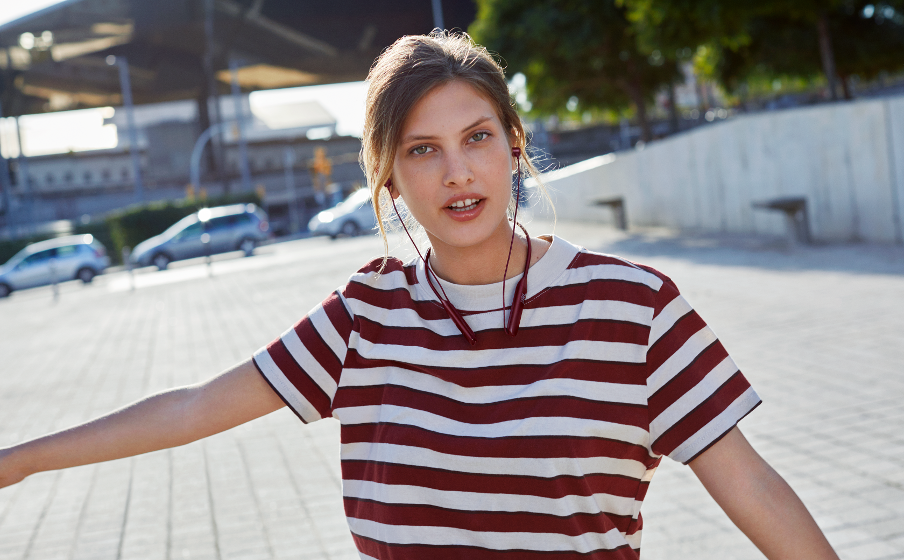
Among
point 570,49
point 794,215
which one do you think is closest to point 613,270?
point 794,215

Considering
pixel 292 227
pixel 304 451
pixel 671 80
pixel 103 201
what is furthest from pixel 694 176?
pixel 103 201

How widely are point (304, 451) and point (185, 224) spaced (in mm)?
26963

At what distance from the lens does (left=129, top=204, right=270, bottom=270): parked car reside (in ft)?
98.3

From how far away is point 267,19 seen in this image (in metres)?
47.5

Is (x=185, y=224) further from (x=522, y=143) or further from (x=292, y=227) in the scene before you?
(x=522, y=143)

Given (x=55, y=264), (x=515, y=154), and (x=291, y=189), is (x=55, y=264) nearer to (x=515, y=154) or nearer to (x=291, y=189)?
(x=515, y=154)

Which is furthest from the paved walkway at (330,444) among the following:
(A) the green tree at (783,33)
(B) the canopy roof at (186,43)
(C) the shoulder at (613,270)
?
(B) the canopy roof at (186,43)

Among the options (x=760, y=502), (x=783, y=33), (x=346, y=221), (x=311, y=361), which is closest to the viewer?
(x=760, y=502)

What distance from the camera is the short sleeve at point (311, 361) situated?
1.85 meters

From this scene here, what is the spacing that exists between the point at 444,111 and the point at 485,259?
1.00 feet

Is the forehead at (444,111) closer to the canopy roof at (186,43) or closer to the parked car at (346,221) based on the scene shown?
the parked car at (346,221)

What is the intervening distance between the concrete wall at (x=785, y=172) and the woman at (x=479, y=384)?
1135 centimetres

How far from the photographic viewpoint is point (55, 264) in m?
28.7

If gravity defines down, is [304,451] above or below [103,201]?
below
